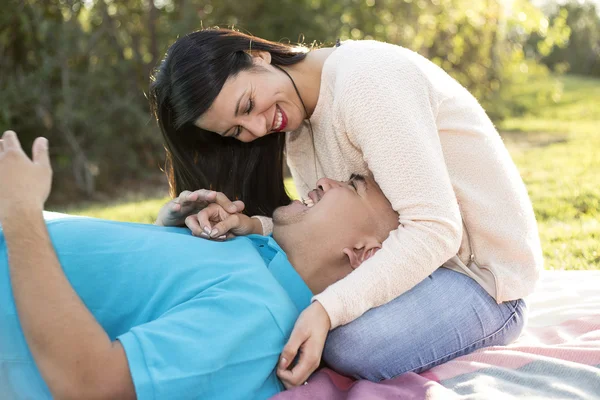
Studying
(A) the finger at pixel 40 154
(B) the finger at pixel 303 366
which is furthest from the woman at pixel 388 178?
(A) the finger at pixel 40 154

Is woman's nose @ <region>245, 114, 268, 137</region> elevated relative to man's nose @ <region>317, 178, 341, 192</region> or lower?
elevated

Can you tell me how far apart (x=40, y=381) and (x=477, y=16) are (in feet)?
36.6

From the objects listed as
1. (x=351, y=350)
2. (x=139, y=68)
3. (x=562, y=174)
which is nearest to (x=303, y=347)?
(x=351, y=350)

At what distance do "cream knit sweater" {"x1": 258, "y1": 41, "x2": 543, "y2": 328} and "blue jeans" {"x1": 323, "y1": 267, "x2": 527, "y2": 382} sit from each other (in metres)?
0.08

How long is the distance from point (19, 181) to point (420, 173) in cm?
129

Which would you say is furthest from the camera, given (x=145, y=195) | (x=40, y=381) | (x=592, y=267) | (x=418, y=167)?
(x=145, y=195)

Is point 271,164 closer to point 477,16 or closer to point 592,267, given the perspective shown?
point 592,267

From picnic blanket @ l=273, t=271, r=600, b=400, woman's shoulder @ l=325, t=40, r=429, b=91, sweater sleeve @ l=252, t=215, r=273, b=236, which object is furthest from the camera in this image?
sweater sleeve @ l=252, t=215, r=273, b=236

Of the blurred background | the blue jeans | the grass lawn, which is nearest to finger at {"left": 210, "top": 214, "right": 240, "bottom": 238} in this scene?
the blue jeans

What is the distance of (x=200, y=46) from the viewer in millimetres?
2848

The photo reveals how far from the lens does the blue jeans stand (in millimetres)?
2377

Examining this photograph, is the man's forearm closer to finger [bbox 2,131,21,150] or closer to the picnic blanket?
finger [bbox 2,131,21,150]

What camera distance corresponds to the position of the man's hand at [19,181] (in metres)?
1.92

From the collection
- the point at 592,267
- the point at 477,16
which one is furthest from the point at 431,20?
the point at 592,267
